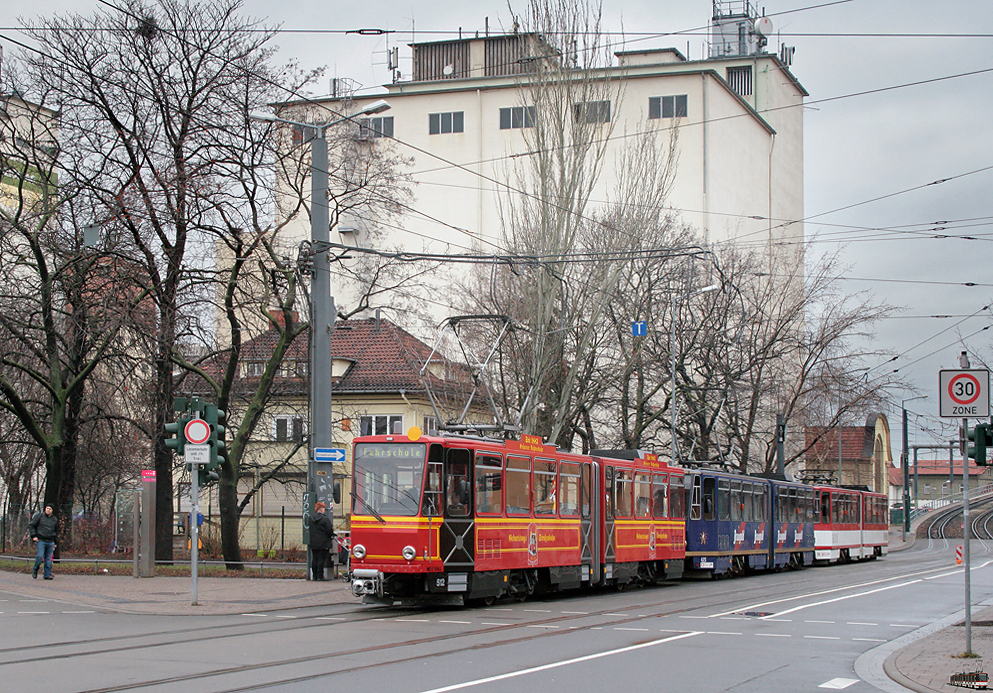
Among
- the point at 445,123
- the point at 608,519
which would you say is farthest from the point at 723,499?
the point at 445,123

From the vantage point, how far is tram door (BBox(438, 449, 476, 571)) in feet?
61.3

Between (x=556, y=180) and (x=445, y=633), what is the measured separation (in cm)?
2119

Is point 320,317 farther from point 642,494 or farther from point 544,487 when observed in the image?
point 642,494

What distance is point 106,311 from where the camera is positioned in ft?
85.3

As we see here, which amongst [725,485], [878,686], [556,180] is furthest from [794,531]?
[878,686]

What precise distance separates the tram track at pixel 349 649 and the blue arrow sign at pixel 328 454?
379 centimetres

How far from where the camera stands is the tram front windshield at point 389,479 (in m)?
18.5

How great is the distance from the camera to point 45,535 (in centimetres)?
2475

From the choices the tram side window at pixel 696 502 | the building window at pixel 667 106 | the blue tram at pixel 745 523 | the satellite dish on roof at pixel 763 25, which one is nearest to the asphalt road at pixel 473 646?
the tram side window at pixel 696 502

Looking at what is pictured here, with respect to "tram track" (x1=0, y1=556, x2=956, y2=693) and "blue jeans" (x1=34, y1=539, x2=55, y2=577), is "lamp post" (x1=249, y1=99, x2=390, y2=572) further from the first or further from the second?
"blue jeans" (x1=34, y1=539, x2=55, y2=577)

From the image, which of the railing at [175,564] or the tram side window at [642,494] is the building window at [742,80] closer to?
the tram side window at [642,494]

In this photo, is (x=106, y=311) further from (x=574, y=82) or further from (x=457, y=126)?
(x=457, y=126)

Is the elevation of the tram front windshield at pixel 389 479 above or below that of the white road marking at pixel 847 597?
above

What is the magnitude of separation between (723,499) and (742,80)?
1528 inches
